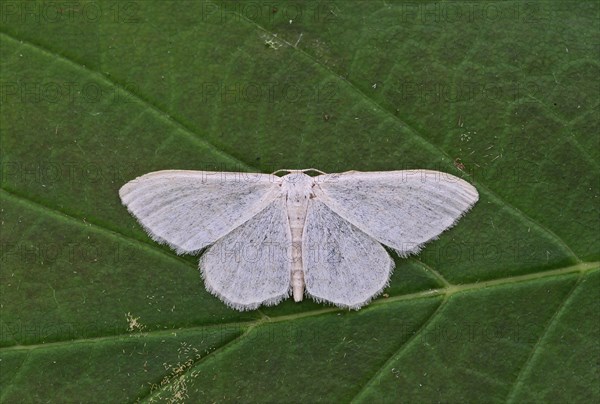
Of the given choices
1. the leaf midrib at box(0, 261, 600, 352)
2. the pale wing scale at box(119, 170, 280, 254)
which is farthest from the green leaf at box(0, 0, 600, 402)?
the pale wing scale at box(119, 170, 280, 254)

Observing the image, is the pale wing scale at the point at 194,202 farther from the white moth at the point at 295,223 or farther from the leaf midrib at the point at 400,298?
the leaf midrib at the point at 400,298

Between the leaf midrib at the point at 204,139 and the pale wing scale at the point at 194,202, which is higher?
the leaf midrib at the point at 204,139

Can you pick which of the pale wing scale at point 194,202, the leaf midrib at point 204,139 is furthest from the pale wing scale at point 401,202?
the pale wing scale at point 194,202

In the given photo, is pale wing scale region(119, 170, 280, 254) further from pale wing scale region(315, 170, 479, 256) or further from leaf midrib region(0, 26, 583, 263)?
pale wing scale region(315, 170, 479, 256)

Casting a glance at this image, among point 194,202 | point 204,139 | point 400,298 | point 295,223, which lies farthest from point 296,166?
point 400,298

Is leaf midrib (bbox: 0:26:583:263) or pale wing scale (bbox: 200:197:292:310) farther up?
leaf midrib (bbox: 0:26:583:263)
